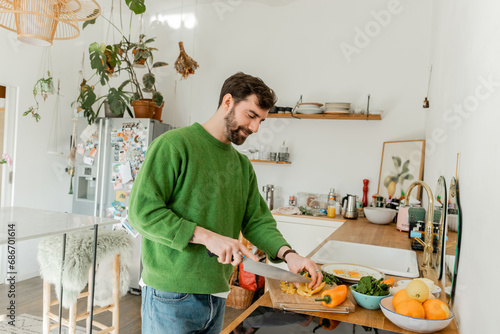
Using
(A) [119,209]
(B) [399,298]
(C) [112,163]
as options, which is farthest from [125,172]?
(B) [399,298]

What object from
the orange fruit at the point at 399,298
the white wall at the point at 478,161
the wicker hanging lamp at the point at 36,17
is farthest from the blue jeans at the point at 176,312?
the wicker hanging lamp at the point at 36,17

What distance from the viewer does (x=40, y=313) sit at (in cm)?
328

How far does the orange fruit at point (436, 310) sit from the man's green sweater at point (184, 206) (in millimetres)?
522

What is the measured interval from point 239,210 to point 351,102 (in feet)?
9.10

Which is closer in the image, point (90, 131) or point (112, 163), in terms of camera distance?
point (112, 163)

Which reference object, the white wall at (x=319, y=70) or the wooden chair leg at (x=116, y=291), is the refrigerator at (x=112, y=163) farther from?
the wooden chair leg at (x=116, y=291)

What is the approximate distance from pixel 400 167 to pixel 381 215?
61 centimetres

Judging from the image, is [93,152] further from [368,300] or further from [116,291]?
[368,300]

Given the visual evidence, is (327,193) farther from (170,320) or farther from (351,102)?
(170,320)

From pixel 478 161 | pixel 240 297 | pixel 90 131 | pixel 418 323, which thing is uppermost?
pixel 90 131

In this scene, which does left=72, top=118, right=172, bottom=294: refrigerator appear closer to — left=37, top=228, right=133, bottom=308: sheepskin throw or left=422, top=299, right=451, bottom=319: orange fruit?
left=37, top=228, right=133, bottom=308: sheepskin throw

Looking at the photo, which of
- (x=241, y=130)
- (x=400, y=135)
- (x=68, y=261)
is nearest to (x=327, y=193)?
(x=400, y=135)

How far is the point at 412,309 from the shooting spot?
1.10m

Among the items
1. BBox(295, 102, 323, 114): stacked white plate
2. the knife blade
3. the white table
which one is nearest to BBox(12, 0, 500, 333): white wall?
BBox(295, 102, 323, 114): stacked white plate
